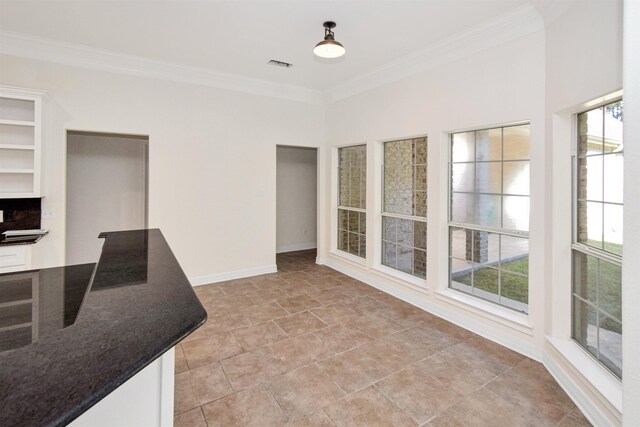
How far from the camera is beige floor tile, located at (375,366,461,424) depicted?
81.0 inches

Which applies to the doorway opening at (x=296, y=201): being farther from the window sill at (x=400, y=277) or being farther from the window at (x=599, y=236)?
the window at (x=599, y=236)

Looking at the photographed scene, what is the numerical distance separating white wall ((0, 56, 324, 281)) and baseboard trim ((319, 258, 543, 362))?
1.52 m

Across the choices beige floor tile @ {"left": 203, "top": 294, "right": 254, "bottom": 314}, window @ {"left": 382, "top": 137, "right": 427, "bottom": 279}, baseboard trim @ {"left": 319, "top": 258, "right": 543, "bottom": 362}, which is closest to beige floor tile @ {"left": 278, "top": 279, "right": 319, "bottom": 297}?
beige floor tile @ {"left": 203, "top": 294, "right": 254, "bottom": 314}

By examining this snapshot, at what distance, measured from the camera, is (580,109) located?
2266mm

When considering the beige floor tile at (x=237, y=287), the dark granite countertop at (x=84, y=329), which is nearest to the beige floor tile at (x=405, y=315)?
the beige floor tile at (x=237, y=287)

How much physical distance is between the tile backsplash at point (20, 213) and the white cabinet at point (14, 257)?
59cm

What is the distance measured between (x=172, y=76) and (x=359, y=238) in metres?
3.55

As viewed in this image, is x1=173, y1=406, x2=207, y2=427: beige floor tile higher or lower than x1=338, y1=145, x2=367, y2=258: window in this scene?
lower

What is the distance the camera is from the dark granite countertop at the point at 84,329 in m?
0.63

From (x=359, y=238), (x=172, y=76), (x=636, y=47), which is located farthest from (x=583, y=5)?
(x=172, y=76)

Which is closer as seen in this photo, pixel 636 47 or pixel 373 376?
pixel 636 47

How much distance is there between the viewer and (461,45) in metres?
3.20

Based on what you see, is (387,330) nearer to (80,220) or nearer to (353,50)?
(353,50)

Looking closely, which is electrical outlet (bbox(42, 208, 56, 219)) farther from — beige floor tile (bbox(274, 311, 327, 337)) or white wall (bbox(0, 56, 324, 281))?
beige floor tile (bbox(274, 311, 327, 337))
